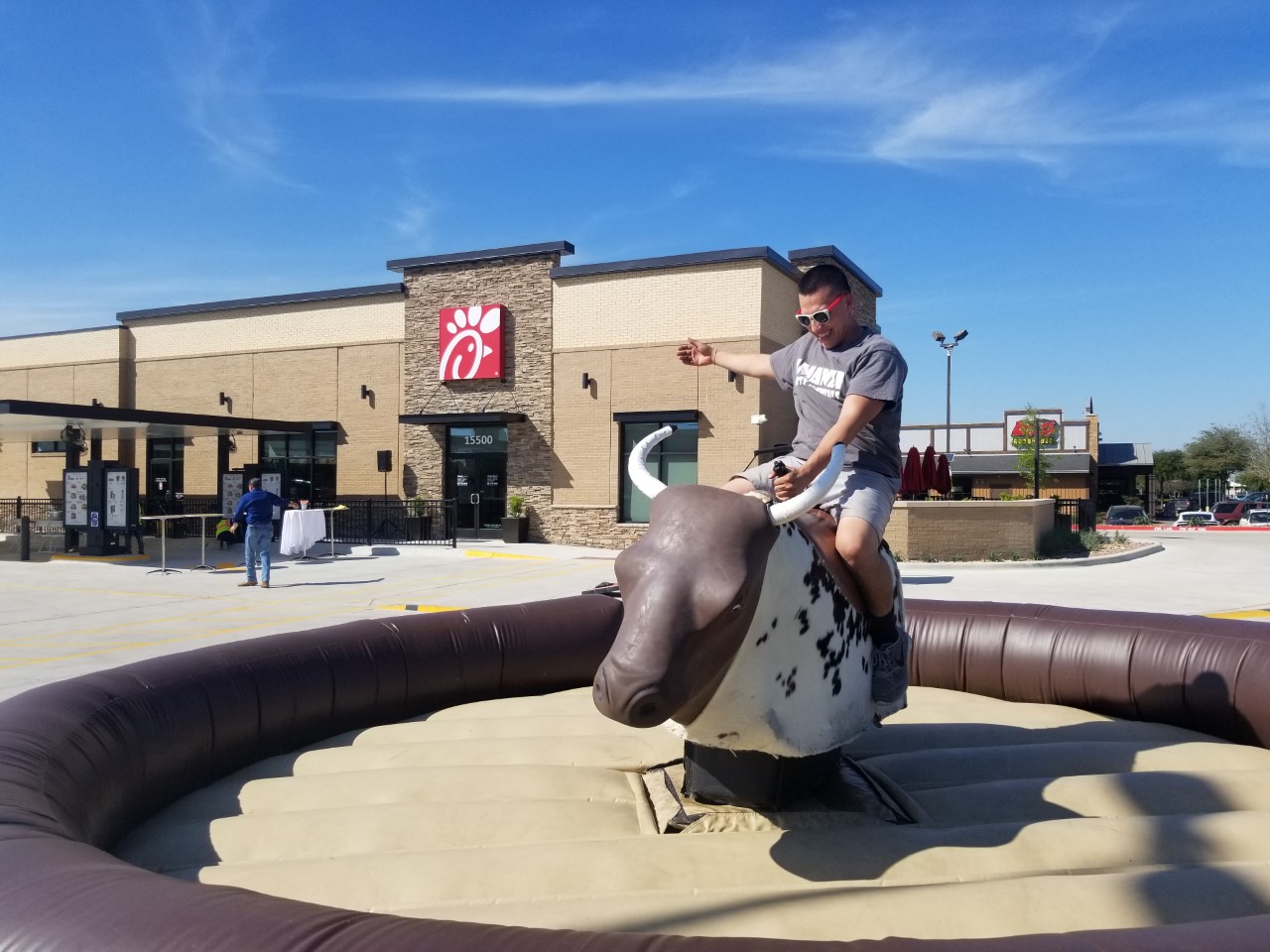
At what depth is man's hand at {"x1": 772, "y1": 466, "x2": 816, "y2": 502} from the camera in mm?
3125

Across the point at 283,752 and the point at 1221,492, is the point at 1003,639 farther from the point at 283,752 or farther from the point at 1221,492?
the point at 1221,492

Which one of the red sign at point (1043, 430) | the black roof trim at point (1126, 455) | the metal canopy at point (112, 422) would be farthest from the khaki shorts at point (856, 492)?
the black roof trim at point (1126, 455)

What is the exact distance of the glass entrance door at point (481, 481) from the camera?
82.8 ft

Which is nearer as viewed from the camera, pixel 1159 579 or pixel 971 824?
pixel 971 824

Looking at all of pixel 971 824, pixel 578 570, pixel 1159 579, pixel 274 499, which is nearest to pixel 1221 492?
pixel 1159 579

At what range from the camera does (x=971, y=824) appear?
3549 millimetres

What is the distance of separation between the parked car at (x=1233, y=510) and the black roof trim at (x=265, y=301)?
124 feet

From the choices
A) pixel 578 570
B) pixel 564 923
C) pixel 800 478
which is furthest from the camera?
pixel 578 570

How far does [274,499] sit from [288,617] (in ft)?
16.4

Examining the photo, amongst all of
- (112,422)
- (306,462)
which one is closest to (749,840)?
(112,422)

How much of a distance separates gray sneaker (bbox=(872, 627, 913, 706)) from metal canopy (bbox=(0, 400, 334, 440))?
61.5ft

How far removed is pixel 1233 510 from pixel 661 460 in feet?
108

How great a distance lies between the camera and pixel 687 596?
266cm

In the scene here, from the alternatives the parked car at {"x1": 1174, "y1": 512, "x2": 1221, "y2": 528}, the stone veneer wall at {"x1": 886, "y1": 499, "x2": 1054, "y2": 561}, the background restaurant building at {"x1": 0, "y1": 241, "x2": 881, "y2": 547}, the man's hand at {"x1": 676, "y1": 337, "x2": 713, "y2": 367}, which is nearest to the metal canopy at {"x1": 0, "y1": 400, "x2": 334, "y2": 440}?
the background restaurant building at {"x1": 0, "y1": 241, "x2": 881, "y2": 547}
